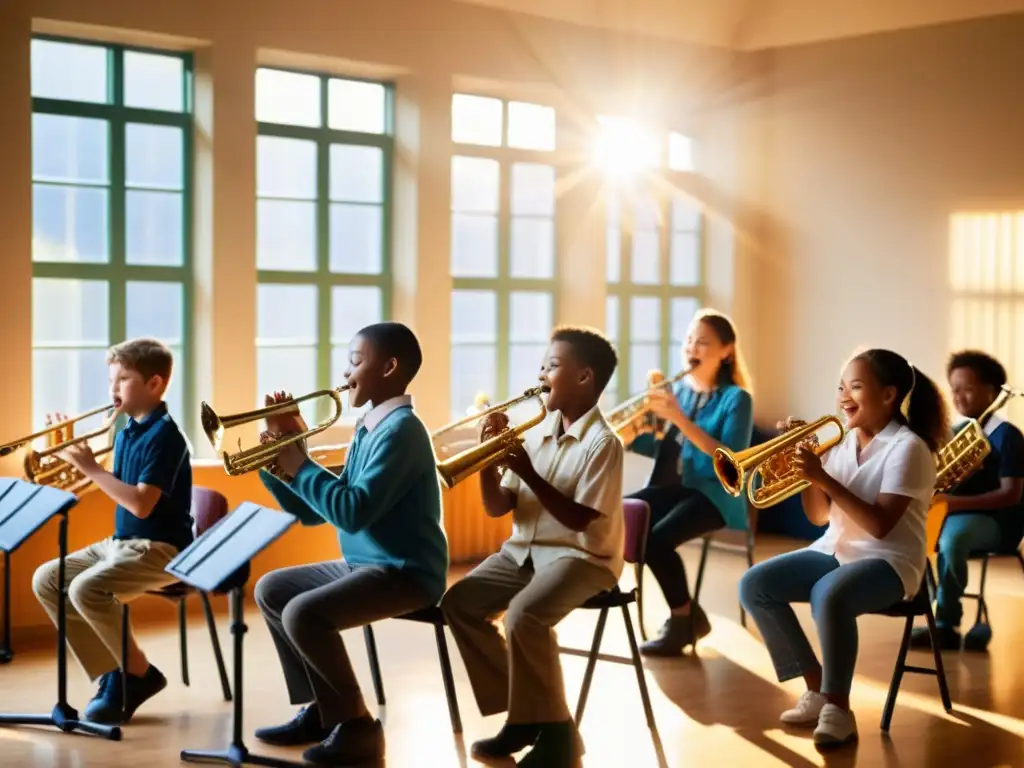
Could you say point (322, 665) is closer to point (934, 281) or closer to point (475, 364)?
point (475, 364)

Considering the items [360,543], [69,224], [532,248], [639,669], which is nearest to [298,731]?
[360,543]

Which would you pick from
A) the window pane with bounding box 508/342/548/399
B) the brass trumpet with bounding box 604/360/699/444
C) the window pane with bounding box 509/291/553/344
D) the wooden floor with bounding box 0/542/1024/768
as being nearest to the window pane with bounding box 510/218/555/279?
the window pane with bounding box 509/291/553/344

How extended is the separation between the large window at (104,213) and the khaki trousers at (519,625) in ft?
8.69

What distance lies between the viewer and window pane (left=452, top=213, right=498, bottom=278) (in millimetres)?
6938

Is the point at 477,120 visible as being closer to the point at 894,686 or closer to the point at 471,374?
the point at 471,374

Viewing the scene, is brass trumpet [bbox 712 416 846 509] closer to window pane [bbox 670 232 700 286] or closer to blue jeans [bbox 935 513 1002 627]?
blue jeans [bbox 935 513 1002 627]

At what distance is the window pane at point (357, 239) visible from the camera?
6.51 meters

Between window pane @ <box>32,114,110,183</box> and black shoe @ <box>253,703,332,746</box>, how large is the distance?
2.84 m

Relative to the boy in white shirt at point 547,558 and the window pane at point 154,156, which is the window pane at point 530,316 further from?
the boy in white shirt at point 547,558

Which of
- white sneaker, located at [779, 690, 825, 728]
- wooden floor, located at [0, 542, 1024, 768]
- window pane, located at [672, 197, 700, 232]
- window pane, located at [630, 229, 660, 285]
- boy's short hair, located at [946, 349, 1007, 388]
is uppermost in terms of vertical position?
window pane, located at [672, 197, 700, 232]

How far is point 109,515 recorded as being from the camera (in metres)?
5.40

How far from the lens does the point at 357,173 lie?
21.5 ft

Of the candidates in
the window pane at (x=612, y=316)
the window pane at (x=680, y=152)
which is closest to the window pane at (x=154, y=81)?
the window pane at (x=612, y=316)

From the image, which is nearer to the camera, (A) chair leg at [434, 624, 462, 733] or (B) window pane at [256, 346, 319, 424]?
(A) chair leg at [434, 624, 462, 733]
